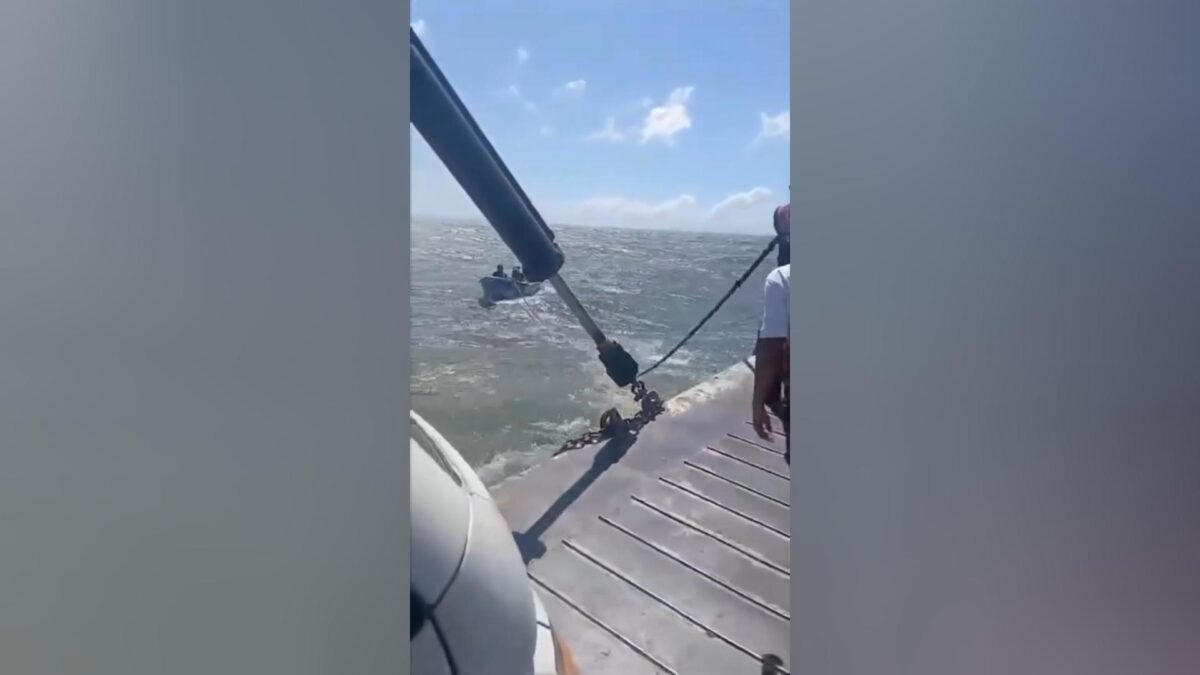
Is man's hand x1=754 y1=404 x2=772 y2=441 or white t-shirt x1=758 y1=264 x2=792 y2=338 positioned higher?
white t-shirt x1=758 y1=264 x2=792 y2=338

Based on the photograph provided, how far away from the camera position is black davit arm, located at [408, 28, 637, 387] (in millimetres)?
1293

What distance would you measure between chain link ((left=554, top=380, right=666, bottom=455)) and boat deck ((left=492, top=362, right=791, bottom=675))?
1 centimetres

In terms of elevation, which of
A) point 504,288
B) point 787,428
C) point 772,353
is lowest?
point 787,428

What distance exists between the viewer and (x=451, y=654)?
1286mm

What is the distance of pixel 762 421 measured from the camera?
122cm

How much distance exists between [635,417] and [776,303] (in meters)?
0.29
